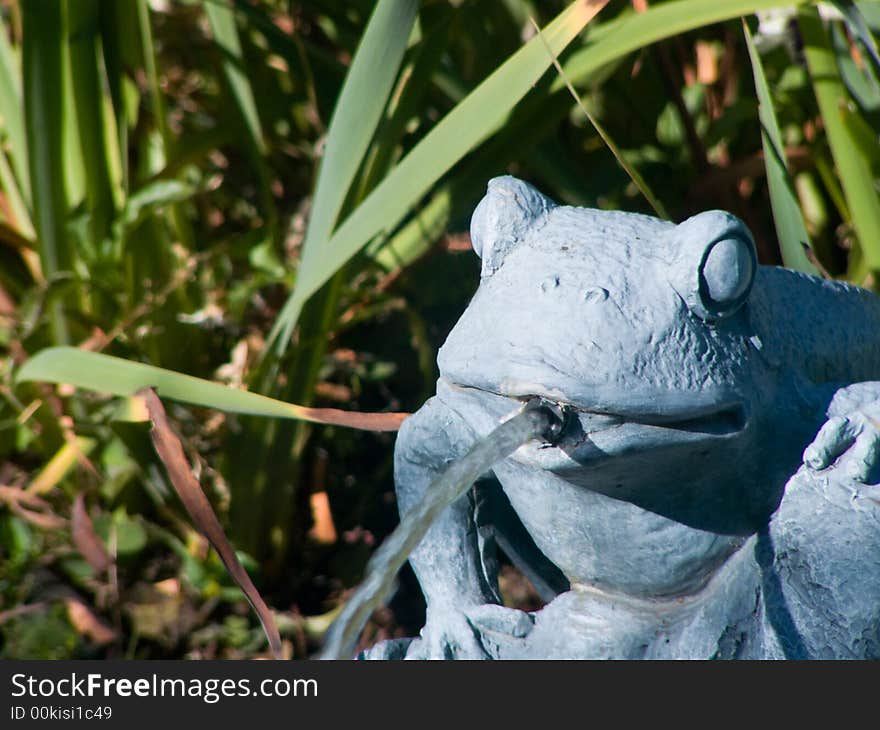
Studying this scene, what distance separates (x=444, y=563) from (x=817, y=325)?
33 cm

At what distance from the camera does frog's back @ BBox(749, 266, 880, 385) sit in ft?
2.60

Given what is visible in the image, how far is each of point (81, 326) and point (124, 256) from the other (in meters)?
0.10

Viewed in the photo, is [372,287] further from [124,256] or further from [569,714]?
[569,714]

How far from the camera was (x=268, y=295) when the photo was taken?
1.63m

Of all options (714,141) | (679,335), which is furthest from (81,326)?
(679,335)

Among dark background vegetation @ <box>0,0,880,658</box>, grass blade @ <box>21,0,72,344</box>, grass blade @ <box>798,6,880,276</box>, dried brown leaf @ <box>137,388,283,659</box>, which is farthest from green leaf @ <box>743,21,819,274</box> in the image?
grass blade @ <box>21,0,72,344</box>

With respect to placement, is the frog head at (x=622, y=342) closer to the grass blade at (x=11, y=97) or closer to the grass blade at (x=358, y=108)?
the grass blade at (x=358, y=108)

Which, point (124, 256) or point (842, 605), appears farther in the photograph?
point (124, 256)

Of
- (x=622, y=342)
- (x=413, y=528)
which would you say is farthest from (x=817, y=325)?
(x=413, y=528)

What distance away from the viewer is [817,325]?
0.82 metres

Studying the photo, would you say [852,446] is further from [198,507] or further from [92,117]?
[92,117]

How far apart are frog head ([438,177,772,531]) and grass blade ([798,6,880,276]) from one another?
0.51 metres

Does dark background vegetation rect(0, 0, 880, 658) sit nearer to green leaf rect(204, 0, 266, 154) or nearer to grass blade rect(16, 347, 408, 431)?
green leaf rect(204, 0, 266, 154)

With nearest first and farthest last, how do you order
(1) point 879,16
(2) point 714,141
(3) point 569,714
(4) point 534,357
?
(4) point 534,357, (3) point 569,714, (1) point 879,16, (2) point 714,141
